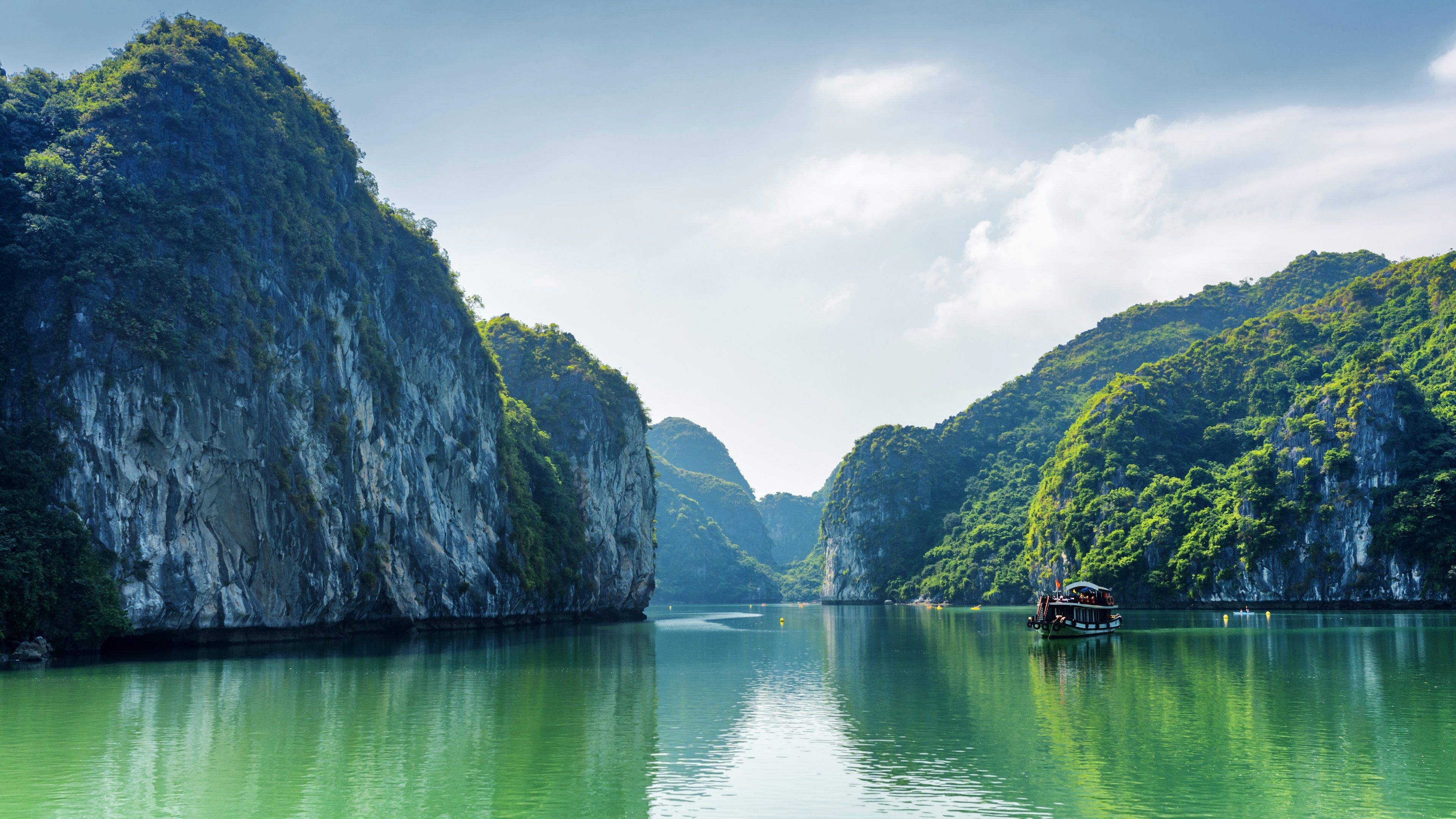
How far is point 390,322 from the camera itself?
70438mm

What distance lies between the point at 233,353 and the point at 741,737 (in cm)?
3855

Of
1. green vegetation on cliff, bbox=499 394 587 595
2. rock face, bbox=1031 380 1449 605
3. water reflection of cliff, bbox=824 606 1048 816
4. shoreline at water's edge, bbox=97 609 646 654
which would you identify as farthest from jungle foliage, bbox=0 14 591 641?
rock face, bbox=1031 380 1449 605

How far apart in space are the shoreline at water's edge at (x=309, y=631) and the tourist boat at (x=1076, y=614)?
4050 cm

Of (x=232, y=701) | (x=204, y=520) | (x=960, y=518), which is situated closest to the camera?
(x=232, y=701)

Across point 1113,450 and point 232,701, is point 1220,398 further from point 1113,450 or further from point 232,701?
point 232,701

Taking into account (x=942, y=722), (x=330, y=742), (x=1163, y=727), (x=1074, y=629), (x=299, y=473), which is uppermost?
(x=299, y=473)

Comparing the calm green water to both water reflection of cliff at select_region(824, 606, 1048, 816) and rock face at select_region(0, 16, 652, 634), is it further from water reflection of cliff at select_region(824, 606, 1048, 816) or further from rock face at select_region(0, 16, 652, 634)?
rock face at select_region(0, 16, 652, 634)

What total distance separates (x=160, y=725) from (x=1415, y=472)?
110 meters

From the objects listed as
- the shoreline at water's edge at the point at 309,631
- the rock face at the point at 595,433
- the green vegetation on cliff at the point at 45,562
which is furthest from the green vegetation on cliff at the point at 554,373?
the green vegetation on cliff at the point at 45,562

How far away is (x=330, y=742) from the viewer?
22.0 metres

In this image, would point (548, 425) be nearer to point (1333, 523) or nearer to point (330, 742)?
point (1333, 523)

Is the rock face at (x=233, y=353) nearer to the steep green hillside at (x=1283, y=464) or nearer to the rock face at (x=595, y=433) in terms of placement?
the rock face at (x=595, y=433)

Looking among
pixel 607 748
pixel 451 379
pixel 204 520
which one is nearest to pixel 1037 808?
pixel 607 748

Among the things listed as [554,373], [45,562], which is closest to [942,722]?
[45,562]
